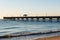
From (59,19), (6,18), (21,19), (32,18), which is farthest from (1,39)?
(6,18)

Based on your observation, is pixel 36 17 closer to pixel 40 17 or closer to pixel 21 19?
pixel 40 17

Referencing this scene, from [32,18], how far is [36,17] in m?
4.73

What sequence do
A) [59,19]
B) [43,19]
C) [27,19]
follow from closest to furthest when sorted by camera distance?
[59,19]
[43,19]
[27,19]

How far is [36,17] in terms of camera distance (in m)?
106

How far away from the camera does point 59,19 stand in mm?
99312

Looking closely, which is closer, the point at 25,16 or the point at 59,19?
the point at 59,19

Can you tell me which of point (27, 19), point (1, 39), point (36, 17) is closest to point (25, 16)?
point (27, 19)

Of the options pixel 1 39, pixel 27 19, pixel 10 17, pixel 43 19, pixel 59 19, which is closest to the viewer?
pixel 1 39

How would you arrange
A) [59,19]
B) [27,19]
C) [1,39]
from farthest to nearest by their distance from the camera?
[27,19] < [59,19] < [1,39]

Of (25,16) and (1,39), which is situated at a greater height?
(1,39)

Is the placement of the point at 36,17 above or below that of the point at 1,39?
below

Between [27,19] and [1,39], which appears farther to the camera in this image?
[27,19]

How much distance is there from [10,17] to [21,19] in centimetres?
913

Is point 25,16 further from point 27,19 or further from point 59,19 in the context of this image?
point 59,19
